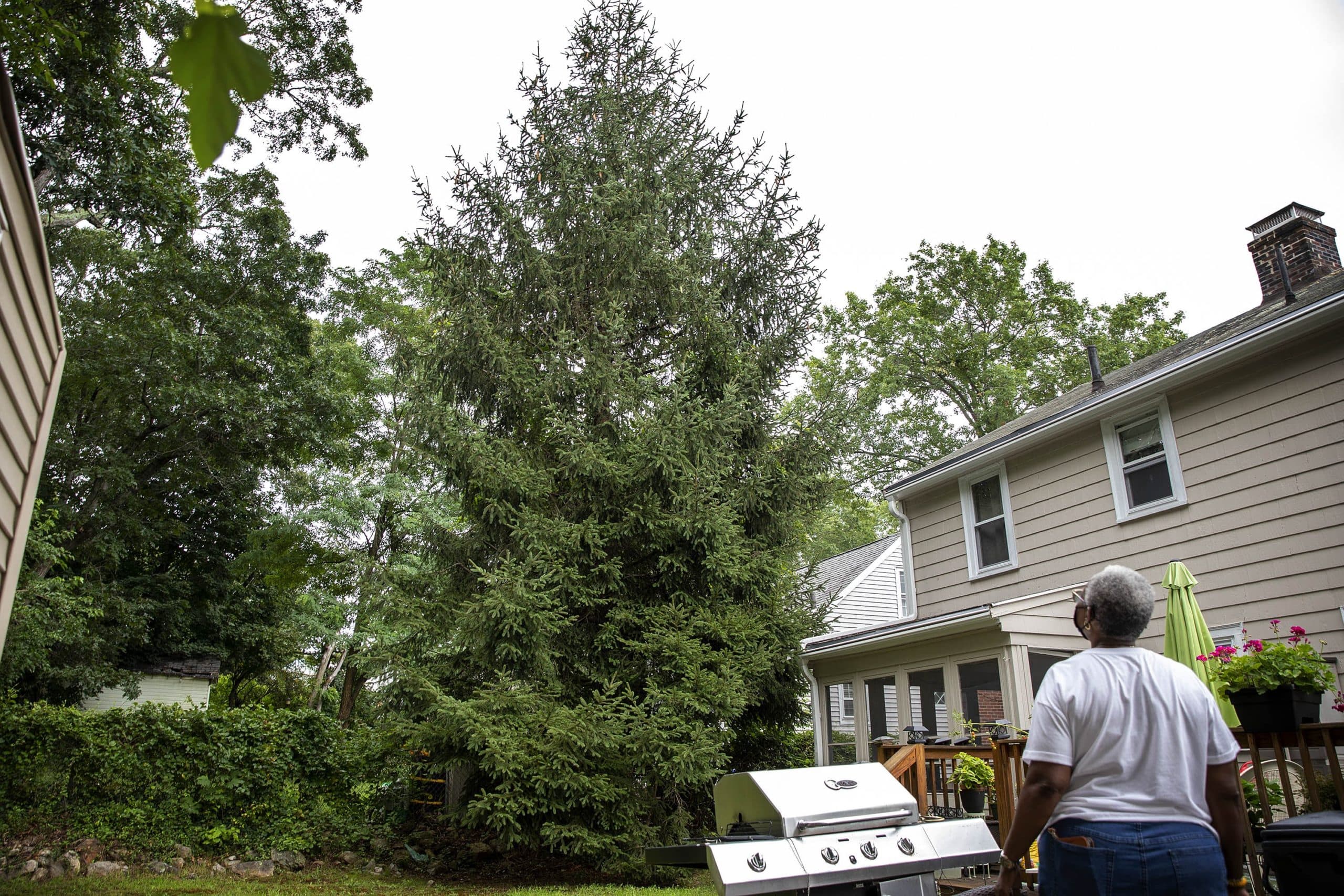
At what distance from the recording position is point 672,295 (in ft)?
35.4

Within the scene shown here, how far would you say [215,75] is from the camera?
2.17 feet

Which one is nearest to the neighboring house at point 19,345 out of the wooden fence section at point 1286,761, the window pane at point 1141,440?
the wooden fence section at point 1286,761

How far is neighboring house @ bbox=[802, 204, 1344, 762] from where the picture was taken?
24.1 feet

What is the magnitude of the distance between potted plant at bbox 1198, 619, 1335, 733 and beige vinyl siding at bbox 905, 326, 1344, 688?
327cm

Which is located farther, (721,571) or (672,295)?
(672,295)

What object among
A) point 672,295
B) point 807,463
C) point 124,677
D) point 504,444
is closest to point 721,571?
point 807,463

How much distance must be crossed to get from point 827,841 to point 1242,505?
21.2 feet

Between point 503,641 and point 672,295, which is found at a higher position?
point 672,295

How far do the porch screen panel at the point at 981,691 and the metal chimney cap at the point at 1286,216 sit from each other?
6730 millimetres

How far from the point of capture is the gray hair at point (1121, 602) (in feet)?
7.39

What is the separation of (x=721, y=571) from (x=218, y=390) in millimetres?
9680

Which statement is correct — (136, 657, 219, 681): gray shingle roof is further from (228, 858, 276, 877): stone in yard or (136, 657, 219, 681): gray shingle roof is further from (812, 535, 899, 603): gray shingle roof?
(812, 535, 899, 603): gray shingle roof

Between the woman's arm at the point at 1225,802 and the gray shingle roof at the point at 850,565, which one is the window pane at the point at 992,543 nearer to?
the woman's arm at the point at 1225,802

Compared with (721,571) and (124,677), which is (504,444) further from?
(124,677)
